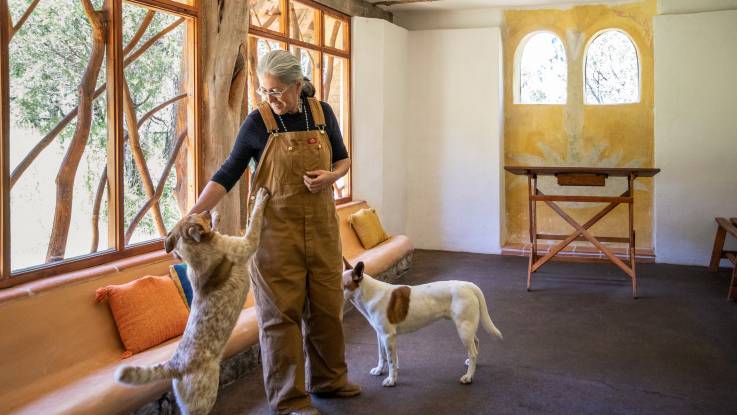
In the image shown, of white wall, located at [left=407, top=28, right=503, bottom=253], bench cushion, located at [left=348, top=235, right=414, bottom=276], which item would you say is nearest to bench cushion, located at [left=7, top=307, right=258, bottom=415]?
bench cushion, located at [left=348, top=235, right=414, bottom=276]

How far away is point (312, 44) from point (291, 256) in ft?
13.7

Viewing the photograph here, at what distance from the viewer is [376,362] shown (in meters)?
4.26

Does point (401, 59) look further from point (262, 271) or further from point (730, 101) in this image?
point (262, 271)

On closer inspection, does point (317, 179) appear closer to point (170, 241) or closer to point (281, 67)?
point (281, 67)

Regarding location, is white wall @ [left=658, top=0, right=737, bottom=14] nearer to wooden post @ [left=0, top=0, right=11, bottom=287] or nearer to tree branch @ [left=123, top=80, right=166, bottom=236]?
tree branch @ [left=123, top=80, right=166, bottom=236]

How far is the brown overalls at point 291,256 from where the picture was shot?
123 inches

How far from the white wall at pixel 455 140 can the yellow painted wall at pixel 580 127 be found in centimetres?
44

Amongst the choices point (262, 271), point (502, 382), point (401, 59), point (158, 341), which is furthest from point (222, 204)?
point (401, 59)

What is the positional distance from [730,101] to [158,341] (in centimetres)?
680

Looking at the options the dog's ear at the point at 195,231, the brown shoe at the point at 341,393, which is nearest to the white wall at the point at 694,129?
the brown shoe at the point at 341,393

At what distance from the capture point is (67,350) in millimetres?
3254

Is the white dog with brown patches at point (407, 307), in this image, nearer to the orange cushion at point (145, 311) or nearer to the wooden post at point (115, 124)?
the orange cushion at point (145, 311)

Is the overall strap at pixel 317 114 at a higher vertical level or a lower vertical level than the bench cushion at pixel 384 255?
higher

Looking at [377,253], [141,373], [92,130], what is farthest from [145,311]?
[377,253]
